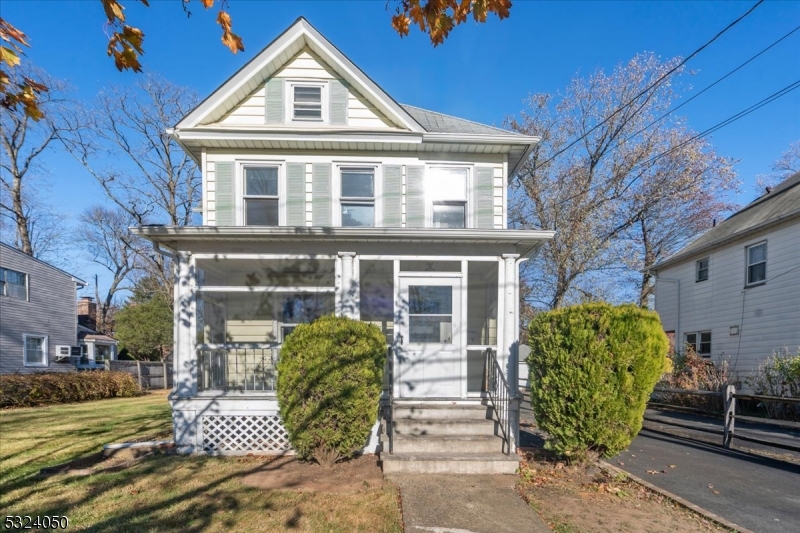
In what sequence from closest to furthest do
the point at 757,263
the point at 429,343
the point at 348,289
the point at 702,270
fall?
the point at 348,289, the point at 429,343, the point at 757,263, the point at 702,270

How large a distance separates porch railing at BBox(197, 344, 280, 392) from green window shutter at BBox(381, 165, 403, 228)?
313 centimetres

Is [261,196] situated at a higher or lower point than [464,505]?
higher

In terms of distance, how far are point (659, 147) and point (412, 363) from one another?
17005mm

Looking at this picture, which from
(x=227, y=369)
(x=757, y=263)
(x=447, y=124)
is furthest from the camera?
(x=757, y=263)

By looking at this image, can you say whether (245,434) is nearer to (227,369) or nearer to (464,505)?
(227,369)

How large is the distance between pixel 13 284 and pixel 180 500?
64.6 feet

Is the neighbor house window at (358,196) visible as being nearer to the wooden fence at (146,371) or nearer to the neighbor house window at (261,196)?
the neighbor house window at (261,196)

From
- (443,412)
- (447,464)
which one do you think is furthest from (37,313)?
(447,464)

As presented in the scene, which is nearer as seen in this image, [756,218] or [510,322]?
[510,322]

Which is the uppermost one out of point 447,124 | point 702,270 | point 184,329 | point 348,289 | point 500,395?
point 447,124

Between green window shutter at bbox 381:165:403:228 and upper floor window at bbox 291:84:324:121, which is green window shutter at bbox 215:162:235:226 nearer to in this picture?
upper floor window at bbox 291:84:324:121

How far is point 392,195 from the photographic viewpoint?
327 inches

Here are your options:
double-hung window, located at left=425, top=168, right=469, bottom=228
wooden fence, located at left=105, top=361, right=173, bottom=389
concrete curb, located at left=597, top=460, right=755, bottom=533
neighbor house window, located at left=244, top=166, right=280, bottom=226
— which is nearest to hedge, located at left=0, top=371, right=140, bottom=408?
wooden fence, located at left=105, top=361, right=173, bottom=389

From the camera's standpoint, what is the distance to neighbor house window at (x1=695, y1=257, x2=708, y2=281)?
15367 mm
